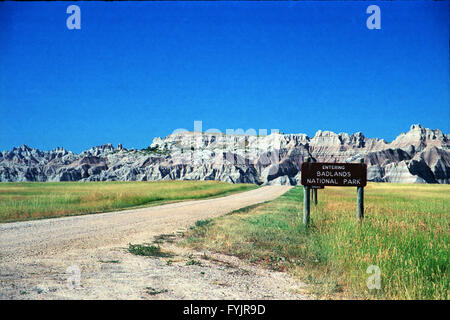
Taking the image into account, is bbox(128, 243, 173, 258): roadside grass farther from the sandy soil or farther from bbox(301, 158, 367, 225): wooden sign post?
bbox(301, 158, 367, 225): wooden sign post

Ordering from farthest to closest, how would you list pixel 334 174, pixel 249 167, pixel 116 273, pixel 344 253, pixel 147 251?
pixel 249 167, pixel 334 174, pixel 147 251, pixel 344 253, pixel 116 273

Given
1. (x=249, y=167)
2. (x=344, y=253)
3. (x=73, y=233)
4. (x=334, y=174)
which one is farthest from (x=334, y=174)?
(x=249, y=167)

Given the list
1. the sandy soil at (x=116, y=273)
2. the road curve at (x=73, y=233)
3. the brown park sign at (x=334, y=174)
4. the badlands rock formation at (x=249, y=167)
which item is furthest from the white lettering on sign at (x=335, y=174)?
the badlands rock formation at (x=249, y=167)

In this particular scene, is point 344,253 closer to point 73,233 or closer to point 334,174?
point 334,174

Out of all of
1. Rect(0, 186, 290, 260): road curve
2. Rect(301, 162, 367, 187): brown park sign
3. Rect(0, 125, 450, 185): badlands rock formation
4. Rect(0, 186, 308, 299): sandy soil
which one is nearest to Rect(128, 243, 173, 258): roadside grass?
Rect(0, 186, 308, 299): sandy soil

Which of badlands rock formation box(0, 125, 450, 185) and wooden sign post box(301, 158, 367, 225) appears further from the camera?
badlands rock formation box(0, 125, 450, 185)

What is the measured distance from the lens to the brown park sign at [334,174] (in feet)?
37.8

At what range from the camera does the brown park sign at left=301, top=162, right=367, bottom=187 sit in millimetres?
11508

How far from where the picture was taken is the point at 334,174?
37.9 feet

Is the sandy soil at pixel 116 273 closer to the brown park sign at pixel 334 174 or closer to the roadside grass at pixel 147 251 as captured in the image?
the roadside grass at pixel 147 251
